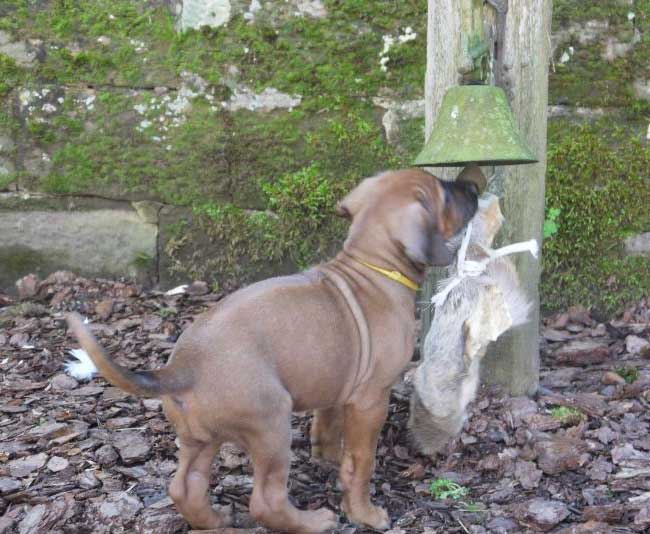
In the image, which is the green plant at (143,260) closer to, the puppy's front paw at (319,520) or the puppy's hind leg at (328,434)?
the puppy's hind leg at (328,434)

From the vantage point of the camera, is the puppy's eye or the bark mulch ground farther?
the puppy's eye

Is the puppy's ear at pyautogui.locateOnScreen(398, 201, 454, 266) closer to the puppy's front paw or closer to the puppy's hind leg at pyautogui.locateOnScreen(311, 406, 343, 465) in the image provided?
the puppy's hind leg at pyautogui.locateOnScreen(311, 406, 343, 465)

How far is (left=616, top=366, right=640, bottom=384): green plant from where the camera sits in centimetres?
446

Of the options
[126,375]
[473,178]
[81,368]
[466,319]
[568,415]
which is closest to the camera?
[126,375]

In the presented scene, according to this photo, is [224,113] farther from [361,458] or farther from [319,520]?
[319,520]

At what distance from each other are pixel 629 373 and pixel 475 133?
2.00m

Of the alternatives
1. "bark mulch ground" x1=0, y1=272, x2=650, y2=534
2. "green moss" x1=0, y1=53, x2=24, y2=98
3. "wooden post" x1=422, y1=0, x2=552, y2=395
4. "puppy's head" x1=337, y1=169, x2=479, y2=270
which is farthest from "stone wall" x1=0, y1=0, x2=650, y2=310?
"puppy's head" x1=337, y1=169, x2=479, y2=270

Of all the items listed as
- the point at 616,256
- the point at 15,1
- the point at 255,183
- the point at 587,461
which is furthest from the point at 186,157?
the point at 587,461

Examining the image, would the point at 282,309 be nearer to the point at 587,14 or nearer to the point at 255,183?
the point at 255,183

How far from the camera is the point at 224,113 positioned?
17.6 ft

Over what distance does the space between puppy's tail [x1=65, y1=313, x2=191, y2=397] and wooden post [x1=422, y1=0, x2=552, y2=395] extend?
5.13 feet

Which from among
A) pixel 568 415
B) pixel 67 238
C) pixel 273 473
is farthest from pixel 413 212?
pixel 67 238

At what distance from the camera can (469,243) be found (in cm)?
356

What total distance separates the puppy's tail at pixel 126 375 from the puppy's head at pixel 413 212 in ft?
3.11
